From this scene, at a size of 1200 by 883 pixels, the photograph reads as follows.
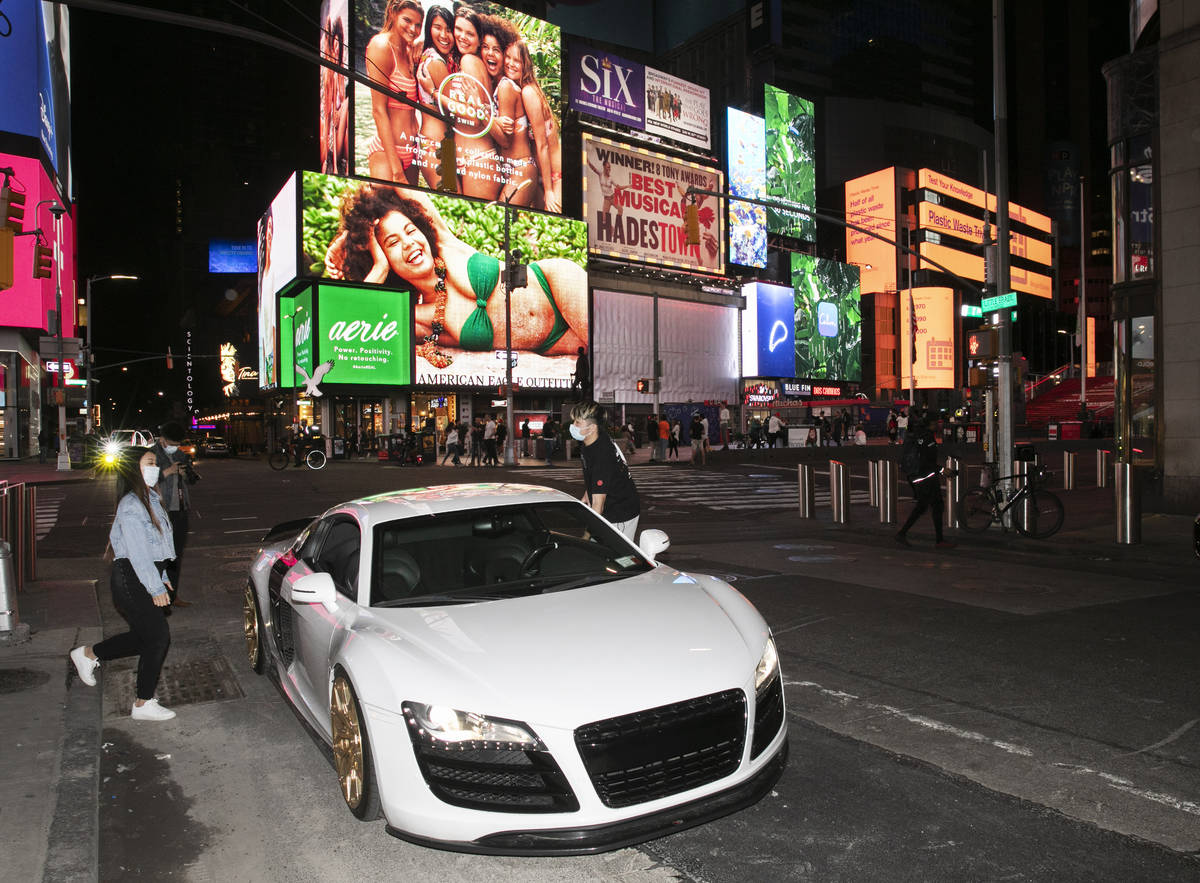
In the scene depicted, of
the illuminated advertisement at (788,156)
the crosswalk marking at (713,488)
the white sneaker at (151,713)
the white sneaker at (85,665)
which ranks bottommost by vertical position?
the crosswalk marking at (713,488)

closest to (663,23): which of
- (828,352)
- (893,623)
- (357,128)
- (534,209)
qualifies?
(828,352)

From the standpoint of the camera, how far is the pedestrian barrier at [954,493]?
512 inches

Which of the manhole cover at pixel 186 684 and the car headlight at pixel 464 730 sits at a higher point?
the car headlight at pixel 464 730

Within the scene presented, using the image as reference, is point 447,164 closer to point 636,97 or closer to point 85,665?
point 85,665

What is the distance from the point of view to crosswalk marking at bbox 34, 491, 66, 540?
48.5 ft

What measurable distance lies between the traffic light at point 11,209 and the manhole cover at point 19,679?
4.63 metres

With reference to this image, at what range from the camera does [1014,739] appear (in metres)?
4.52

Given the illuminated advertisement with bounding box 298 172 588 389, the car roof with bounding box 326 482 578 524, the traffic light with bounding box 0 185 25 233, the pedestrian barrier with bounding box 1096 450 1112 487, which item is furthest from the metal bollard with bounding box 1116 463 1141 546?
the illuminated advertisement with bounding box 298 172 588 389

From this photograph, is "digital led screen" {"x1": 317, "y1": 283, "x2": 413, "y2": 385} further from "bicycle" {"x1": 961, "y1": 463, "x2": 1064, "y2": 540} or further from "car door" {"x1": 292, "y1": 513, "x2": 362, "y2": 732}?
"car door" {"x1": 292, "y1": 513, "x2": 362, "y2": 732}

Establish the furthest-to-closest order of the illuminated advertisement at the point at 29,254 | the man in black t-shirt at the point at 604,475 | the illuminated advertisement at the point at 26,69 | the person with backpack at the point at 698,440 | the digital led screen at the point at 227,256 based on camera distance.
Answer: the digital led screen at the point at 227,256 → the illuminated advertisement at the point at 29,254 → the illuminated advertisement at the point at 26,69 → the person with backpack at the point at 698,440 → the man in black t-shirt at the point at 604,475

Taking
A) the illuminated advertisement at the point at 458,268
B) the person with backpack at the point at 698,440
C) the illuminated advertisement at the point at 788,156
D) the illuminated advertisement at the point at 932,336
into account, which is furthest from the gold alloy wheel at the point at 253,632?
the illuminated advertisement at the point at 932,336

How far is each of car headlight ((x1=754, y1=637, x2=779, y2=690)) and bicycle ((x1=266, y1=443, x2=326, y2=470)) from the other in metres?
30.0

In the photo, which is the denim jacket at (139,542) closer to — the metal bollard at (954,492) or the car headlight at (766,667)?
the car headlight at (766,667)

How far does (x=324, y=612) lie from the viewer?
4305 mm
